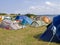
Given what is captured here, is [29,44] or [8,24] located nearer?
[29,44]

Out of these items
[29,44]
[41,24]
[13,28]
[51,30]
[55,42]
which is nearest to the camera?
[29,44]

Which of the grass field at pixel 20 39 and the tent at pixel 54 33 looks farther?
the tent at pixel 54 33

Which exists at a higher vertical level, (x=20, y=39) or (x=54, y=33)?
(x=54, y=33)

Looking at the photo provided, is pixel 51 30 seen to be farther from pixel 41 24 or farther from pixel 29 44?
pixel 41 24

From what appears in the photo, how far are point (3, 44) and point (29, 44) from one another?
1.30 m

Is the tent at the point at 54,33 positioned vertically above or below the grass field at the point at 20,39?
above

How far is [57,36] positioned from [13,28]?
7.40 metres

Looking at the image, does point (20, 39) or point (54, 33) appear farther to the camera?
point (20, 39)

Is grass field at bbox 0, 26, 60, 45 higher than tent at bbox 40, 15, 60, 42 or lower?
lower

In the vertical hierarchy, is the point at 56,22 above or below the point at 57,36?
above

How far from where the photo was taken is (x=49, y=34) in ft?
35.3

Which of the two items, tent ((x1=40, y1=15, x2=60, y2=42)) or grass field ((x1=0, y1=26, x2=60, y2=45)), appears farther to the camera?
tent ((x1=40, y1=15, x2=60, y2=42))

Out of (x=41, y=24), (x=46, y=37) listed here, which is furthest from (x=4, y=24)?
(x=46, y=37)

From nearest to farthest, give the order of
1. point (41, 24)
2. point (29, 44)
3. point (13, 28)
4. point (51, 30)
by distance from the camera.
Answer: point (29, 44)
point (51, 30)
point (13, 28)
point (41, 24)
